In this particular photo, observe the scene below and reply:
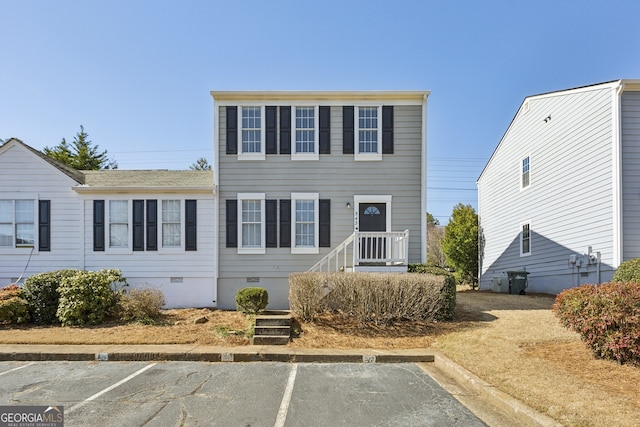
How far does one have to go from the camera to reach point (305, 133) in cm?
1283

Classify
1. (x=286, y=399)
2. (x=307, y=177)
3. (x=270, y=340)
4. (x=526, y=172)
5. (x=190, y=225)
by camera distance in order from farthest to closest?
(x=526, y=172), (x=307, y=177), (x=190, y=225), (x=270, y=340), (x=286, y=399)

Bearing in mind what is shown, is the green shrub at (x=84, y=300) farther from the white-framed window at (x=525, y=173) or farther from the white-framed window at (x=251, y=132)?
the white-framed window at (x=525, y=173)

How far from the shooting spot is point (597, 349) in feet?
19.3

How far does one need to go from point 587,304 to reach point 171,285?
10993 mm

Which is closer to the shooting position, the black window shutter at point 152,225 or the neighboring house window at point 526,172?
the black window shutter at point 152,225

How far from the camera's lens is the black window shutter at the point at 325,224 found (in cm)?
1252

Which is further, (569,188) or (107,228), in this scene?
(569,188)

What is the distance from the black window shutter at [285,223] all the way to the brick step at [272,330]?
4355 millimetres

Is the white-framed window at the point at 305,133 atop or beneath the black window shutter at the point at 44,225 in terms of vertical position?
atop

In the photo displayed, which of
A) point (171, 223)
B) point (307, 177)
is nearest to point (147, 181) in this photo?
point (171, 223)

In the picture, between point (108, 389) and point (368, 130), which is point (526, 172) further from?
point (108, 389)

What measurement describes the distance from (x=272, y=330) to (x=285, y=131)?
674cm

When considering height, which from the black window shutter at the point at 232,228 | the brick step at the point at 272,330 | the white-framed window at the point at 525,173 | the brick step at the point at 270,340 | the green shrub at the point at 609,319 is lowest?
the brick step at the point at 270,340

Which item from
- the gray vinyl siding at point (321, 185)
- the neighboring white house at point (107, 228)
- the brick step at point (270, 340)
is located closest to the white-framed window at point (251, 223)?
the gray vinyl siding at point (321, 185)
